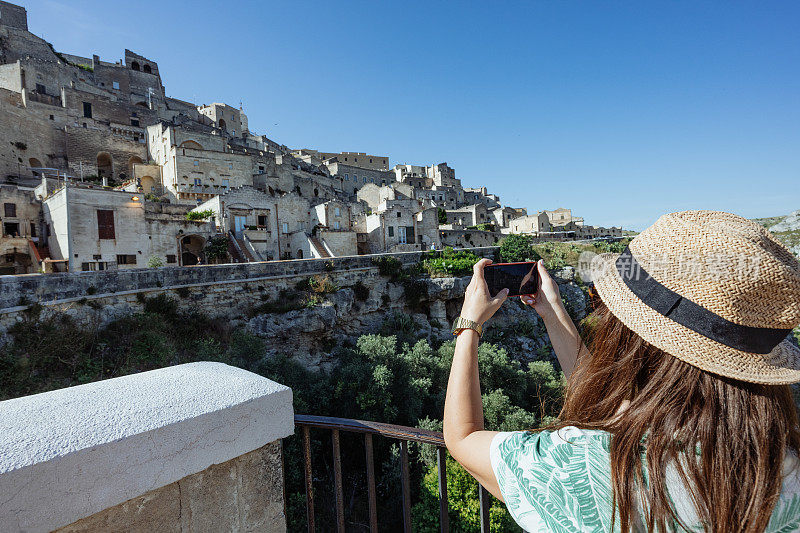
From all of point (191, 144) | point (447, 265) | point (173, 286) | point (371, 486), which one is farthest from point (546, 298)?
point (191, 144)

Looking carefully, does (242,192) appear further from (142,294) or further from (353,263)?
(142,294)

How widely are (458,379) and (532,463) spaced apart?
1.15 feet

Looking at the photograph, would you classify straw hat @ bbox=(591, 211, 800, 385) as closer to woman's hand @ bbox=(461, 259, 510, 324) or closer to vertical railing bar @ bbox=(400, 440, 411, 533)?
woman's hand @ bbox=(461, 259, 510, 324)

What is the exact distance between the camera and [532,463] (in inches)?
41.4

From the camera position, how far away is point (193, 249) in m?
20.5

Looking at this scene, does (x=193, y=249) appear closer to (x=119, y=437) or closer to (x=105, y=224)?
(x=105, y=224)

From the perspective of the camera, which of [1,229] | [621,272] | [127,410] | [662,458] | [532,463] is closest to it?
[662,458]

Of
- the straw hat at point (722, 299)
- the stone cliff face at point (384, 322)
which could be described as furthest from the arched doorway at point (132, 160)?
the straw hat at point (722, 299)

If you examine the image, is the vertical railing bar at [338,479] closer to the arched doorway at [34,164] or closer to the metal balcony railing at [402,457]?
the metal balcony railing at [402,457]

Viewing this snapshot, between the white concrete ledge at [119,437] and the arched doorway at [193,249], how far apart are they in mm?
20456

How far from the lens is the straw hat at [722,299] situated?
95cm

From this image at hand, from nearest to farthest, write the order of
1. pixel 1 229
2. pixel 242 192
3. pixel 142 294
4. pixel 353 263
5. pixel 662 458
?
1. pixel 662 458
2. pixel 142 294
3. pixel 1 229
4. pixel 353 263
5. pixel 242 192

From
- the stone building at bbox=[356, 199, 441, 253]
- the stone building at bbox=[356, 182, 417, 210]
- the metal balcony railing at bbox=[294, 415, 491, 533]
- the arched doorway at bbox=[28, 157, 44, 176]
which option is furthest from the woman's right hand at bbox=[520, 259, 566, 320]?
the stone building at bbox=[356, 182, 417, 210]

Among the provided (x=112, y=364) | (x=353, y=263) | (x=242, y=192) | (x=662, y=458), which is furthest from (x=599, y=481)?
(x=242, y=192)
